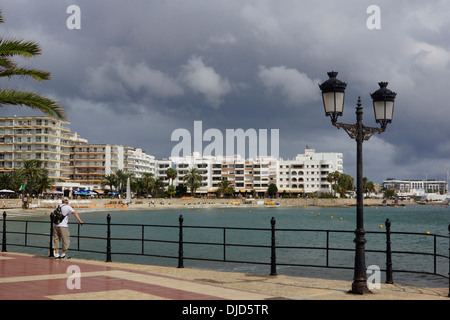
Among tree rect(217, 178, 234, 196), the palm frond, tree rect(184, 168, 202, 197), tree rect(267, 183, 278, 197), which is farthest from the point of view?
tree rect(267, 183, 278, 197)

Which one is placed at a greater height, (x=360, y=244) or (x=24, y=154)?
(x=24, y=154)

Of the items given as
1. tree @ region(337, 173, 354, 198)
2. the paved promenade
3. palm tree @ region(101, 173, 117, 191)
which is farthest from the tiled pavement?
tree @ region(337, 173, 354, 198)

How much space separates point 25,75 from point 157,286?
803 centimetres

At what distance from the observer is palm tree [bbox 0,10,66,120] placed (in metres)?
13.3

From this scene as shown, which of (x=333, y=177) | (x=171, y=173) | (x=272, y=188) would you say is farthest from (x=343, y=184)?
(x=171, y=173)

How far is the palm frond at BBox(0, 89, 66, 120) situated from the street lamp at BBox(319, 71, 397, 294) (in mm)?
7461

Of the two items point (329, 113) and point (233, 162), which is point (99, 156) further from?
point (329, 113)

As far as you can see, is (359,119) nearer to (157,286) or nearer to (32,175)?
(157,286)

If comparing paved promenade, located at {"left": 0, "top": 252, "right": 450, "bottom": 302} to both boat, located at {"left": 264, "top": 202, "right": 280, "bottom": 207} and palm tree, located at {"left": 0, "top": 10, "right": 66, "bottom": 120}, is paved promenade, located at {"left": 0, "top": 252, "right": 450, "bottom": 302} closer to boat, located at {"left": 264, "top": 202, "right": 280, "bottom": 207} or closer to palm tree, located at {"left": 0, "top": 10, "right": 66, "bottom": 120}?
palm tree, located at {"left": 0, "top": 10, "right": 66, "bottom": 120}

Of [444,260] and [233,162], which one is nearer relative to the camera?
[444,260]

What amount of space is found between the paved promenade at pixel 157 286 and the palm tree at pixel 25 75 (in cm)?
433
